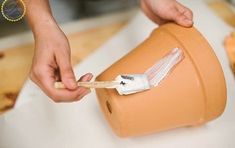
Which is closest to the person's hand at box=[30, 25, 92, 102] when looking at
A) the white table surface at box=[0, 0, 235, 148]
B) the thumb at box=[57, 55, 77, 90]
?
the thumb at box=[57, 55, 77, 90]

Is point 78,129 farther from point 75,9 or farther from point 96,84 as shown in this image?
point 75,9

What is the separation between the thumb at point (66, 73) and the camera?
1.77 ft

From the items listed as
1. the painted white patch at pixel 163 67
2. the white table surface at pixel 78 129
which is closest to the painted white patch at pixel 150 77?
the painted white patch at pixel 163 67

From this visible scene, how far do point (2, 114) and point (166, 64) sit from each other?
0.33m

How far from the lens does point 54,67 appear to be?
23.3 inches

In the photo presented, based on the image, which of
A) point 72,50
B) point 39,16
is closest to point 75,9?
point 72,50

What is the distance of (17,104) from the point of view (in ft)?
2.35

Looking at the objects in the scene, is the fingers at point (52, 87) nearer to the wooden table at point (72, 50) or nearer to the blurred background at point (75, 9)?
the wooden table at point (72, 50)

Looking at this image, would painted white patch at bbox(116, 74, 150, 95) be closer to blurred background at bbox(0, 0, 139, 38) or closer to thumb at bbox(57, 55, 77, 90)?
thumb at bbox(57, 55, 77, 90)

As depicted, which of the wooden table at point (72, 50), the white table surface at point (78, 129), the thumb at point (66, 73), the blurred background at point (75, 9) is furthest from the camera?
the blurred background at point (75, 9)

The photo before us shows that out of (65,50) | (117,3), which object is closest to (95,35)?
(117,3)

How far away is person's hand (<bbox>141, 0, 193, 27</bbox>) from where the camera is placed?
2.09ft

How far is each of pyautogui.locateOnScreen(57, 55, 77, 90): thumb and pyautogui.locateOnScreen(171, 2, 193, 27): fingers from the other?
20 centimetres

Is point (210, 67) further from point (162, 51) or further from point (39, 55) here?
point (39, 55)
